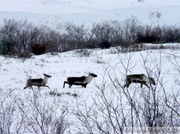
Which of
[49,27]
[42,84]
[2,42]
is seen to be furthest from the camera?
[49,27]

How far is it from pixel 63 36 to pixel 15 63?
10.7 meters

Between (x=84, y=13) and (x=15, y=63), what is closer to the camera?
(x=15, y=63)

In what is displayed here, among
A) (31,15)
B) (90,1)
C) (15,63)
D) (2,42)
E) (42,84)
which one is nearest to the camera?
(42,84)

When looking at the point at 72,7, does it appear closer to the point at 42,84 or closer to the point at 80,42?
the point at 80,42

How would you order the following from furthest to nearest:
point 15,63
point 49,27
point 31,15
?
point 31,15, point 49,27, point 15,63

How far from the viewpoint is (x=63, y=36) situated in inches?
1191

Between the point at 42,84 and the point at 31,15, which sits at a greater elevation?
the point at 31,15

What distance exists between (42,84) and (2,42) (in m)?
17.2

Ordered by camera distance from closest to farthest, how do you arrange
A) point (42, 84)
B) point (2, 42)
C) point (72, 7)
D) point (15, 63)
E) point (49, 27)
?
point (42, 84) < point (15, 63) < point (2, 42) < point (49, 27) < point (72, 7)

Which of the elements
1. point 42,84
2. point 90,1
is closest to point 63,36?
point 90,1

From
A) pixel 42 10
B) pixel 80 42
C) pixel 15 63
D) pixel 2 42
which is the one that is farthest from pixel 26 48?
pixel 15 63

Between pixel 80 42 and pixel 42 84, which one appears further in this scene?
pixel 80 42

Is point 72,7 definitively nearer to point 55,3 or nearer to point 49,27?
point 55,3

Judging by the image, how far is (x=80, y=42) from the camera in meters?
30.1
